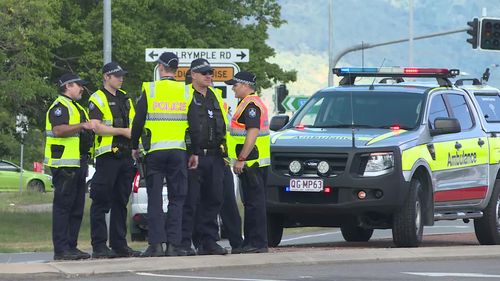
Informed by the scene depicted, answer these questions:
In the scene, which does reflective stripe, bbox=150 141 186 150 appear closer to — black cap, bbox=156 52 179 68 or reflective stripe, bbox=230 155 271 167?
black cap, bbox=156 52 179 68

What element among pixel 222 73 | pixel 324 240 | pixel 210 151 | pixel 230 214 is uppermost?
pixel 222 73

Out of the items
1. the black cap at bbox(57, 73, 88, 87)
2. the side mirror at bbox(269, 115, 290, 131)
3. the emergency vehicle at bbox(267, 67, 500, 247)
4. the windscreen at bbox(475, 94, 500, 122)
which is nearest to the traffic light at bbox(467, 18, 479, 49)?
the windscreen at bbox(475, 94, 500, 122)

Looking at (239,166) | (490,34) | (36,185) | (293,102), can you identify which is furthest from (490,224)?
(36,185)

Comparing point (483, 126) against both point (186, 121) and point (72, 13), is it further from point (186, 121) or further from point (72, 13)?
point (72, 13)

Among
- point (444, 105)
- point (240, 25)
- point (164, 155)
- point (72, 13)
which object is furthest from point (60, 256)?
point (240, 25)

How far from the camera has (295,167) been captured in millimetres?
15156

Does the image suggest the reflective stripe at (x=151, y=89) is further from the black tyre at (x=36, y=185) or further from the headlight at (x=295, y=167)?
the black tyre at (x=36, y=185)

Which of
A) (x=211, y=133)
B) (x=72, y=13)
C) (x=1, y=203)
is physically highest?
(x=72, y=13)

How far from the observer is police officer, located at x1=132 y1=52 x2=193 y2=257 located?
13.1 metres

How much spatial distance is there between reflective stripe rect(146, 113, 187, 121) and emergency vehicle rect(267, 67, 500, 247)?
2.31 meters

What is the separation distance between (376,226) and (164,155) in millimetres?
3211

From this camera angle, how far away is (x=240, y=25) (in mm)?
45000

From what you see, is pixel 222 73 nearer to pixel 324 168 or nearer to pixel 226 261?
pixel 324 168

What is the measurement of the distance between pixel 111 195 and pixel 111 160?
15.3 inches
